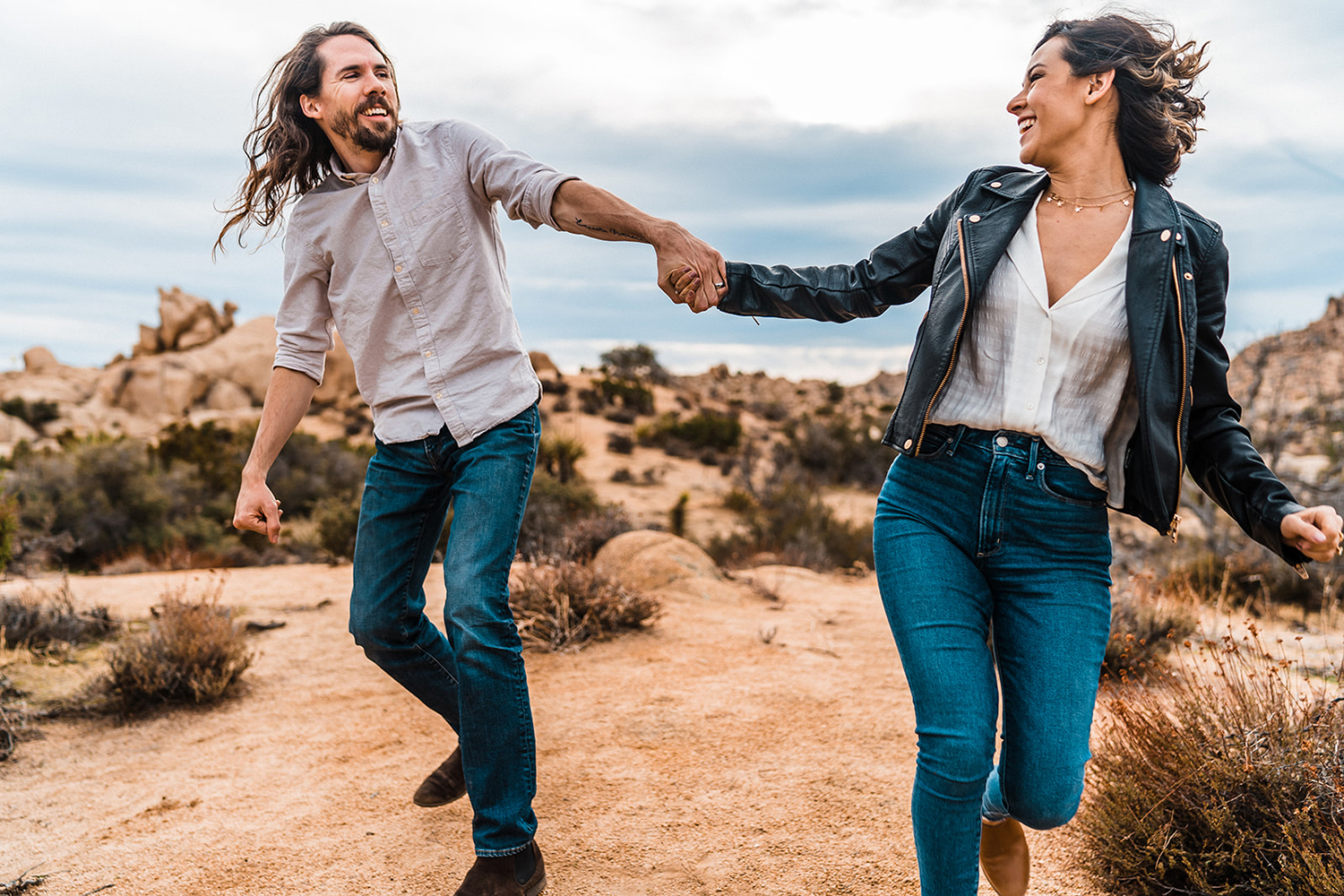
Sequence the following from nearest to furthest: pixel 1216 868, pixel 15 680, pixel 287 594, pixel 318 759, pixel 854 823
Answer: pixel 1216 868, pixel 854 823, pixel 318 759, pixel 15 680, pixel 287 594

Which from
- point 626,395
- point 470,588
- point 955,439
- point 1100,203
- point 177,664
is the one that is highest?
point 1100,203

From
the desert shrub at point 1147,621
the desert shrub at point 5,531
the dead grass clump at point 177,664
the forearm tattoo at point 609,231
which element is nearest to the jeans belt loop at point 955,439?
the forearm tattoo at point 609,231

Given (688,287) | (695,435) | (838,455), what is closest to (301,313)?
(688,287)

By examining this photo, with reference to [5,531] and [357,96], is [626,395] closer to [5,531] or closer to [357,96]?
[5,531]

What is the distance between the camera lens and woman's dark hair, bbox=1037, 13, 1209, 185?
8.38ft

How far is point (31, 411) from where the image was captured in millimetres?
36125

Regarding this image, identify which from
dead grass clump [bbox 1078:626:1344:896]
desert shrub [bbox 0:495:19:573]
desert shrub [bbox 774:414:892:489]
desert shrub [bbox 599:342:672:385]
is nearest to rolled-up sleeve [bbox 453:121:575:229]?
dead grass clump [bbox 1078:626:1344:896]

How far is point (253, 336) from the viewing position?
139ft

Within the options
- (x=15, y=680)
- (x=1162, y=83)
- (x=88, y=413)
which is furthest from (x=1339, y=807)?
(x=88, y=413)

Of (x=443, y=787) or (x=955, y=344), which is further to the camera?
(x=443, y=787)

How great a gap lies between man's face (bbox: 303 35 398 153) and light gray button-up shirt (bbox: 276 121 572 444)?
79 millimetres

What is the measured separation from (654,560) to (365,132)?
555 centimetres

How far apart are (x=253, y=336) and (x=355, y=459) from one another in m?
27.5

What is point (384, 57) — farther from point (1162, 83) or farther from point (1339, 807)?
point (1339, 807)
